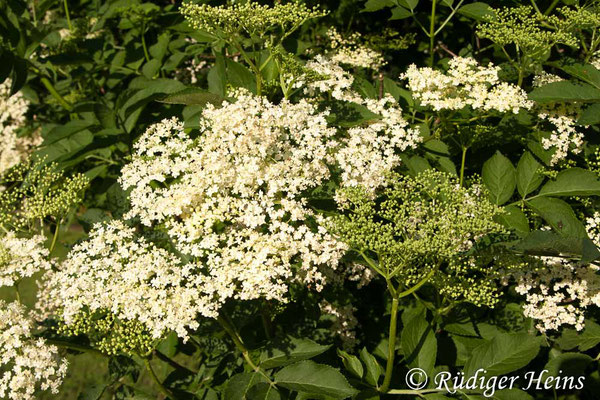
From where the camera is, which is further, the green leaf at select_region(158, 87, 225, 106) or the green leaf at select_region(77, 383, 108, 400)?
the green leaf at select_region(77, 383, 108, 400)

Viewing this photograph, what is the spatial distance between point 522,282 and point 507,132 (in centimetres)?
80

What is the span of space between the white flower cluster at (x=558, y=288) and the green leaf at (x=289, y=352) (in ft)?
3.78

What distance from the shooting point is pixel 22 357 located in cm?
266

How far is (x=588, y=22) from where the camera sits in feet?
9.50

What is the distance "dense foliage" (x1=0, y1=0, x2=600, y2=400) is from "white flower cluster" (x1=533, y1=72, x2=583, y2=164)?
1cm

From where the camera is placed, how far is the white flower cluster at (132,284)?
2439mm

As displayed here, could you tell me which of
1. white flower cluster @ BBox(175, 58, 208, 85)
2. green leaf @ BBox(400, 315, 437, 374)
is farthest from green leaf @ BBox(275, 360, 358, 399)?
white flower cluster @ BBox(175, 58, 208, 85)

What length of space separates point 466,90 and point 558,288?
3.79 feet

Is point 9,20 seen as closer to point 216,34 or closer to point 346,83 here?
point 216,34

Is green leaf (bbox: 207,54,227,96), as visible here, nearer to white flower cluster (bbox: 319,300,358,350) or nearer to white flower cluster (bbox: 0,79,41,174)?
white flower cluster (bbox: 319,300,358,350)

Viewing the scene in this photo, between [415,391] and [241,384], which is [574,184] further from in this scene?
[241,384]

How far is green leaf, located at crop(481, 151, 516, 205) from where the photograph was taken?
287cm

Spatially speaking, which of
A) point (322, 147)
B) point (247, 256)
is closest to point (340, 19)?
point (322, 147)

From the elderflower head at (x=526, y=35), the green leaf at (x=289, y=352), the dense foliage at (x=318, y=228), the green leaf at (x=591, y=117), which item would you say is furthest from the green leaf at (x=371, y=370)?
the elderflower head at (x=526, y=35)
